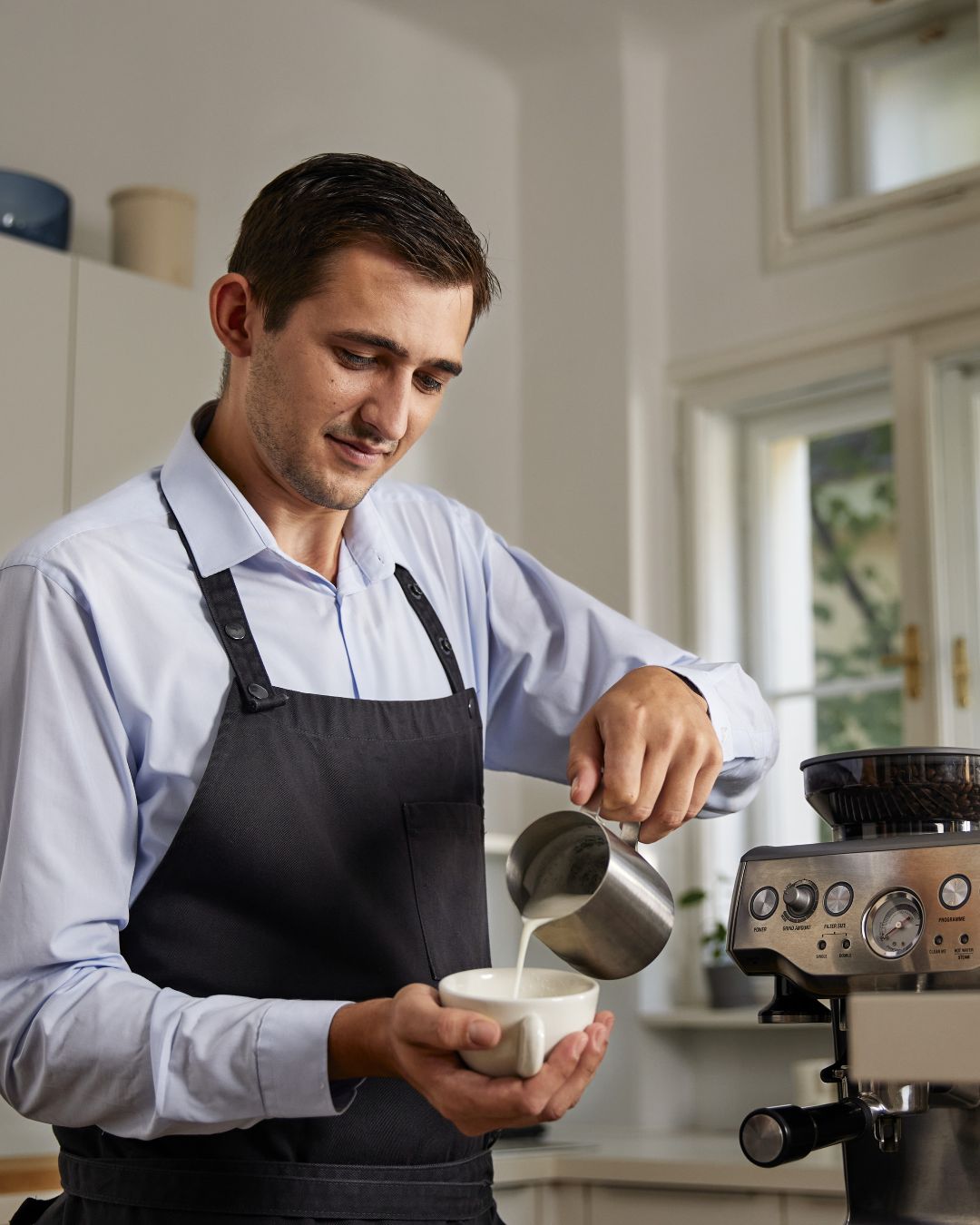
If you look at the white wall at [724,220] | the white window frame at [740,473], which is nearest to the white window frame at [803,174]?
the white wall at [724,220]

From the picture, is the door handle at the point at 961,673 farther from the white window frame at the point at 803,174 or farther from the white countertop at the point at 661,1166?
the white countertop at the point at 661,1166

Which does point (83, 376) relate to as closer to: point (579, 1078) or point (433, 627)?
point (433, 627)

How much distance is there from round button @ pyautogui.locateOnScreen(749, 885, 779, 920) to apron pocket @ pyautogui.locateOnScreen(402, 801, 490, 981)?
278mm

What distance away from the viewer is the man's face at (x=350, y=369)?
133cm

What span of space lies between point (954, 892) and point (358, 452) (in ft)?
1.97

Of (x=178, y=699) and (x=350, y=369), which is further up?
(x=350, y=369)

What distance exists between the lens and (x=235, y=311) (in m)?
1.44

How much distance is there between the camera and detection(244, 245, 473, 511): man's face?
133 cm

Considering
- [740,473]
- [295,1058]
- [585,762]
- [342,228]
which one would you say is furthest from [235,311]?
[740,473]

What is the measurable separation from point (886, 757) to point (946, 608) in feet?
6.72

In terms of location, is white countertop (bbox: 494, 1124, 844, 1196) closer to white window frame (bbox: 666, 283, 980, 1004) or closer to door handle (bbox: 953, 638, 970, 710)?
white window frame (bbox: 666, 283, 980, 1004)

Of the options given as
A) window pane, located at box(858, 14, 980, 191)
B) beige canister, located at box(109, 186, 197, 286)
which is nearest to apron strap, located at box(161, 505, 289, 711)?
beige canister, located at box(109, 186, 197, 286)

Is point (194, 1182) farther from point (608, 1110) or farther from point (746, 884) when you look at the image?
point (608, 1110)

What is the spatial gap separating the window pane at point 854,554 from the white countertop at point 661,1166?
1047mm
